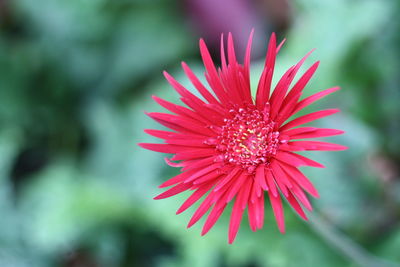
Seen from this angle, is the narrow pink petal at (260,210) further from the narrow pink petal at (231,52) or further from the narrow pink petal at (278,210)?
the narrow pink petal at (231,52)

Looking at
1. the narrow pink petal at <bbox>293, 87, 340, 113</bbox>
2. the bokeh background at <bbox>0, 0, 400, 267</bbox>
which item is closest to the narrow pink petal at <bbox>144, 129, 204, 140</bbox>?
the narrow pink petal at <bbox>293, 87, 340, 113</bbox>

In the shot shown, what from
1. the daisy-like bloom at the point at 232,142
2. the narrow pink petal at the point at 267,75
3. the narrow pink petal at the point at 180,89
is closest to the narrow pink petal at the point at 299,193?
the daisy-like bloom at the point at 232,142

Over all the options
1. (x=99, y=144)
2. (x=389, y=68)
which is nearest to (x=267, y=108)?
(x=389, y=68)

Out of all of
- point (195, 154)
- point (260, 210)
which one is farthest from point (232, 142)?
point (260, 210)

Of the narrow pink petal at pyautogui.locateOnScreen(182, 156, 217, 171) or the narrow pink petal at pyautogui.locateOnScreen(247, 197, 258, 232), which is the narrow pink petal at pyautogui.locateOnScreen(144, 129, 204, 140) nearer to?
the narrow pink petal at pyautogui.locateOnScreen(182, 156, 217, 171)

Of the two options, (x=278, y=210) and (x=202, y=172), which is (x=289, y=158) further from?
(x=202, y=172)

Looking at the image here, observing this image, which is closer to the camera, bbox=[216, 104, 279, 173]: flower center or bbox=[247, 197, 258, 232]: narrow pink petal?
bbox=[247, 197, 258, 232]: narrow pink petal
